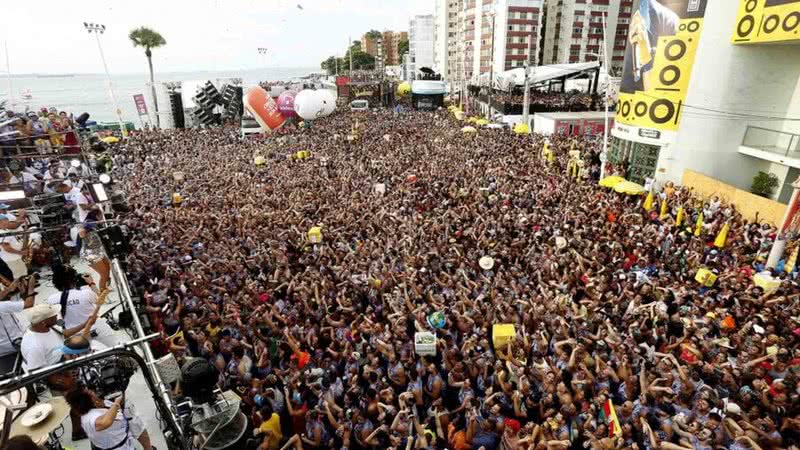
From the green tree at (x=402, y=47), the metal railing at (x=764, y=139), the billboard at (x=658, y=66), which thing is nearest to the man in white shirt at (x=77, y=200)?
the billboard at (x=658, y=66)

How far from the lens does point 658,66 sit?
15.2 meters

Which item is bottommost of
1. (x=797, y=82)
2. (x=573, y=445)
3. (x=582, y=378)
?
(x=573, y=445)

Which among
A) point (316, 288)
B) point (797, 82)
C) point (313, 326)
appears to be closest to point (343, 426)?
point (313, 326)

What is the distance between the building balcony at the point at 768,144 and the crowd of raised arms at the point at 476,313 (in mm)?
2650

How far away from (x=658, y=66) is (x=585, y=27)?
5017cm

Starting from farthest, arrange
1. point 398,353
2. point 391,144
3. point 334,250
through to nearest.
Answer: point 391,144 → point 334,250 → point 398,353

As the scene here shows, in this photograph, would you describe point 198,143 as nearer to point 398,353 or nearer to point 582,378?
point 398,353

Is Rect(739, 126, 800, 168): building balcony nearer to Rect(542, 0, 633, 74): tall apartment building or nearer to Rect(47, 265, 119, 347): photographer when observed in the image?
Rect(47, 265, 119, 347): photographer

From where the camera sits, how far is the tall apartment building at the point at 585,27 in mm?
57312

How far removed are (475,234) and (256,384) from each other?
21.8ft

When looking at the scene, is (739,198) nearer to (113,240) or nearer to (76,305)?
(113,240)

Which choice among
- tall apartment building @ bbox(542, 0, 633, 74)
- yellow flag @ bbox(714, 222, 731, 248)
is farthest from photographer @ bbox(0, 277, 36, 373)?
tall apartment building @ bbox(542, 0, 633, 74)

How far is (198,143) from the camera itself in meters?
24.7

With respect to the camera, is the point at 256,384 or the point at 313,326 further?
the point at 313,326
